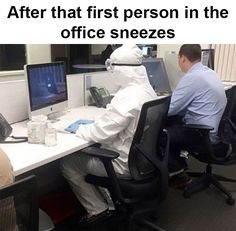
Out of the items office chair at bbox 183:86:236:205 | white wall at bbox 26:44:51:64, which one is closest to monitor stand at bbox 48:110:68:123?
office chair at bbox 183:86:236:205

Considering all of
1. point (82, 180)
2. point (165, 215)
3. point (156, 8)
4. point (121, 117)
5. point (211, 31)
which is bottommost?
point (165, 215)

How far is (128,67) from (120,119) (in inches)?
13.3

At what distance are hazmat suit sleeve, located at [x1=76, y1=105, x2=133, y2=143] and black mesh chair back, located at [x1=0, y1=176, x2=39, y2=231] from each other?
0.81 metres

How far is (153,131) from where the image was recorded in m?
1.75

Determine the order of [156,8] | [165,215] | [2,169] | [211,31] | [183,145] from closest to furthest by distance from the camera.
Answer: [2,169]
[165,215]
[183,145]
[156,8]
[211,31]

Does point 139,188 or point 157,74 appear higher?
point 157,74

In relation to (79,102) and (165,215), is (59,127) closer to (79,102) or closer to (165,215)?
(79,102)

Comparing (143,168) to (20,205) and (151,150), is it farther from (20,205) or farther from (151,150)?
(20,205)

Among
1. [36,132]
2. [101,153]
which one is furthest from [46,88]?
[101,153]

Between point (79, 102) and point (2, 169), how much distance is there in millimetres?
1799

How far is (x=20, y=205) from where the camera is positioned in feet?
3.14

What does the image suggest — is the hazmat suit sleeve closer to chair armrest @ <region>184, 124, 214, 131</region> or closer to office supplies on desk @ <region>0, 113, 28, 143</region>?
office supplies on desk @ <region>0, 113, 28, 143</region>

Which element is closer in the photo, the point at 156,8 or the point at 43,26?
the point at 156,8

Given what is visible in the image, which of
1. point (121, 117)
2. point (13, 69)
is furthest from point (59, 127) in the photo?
point (13, 69)
